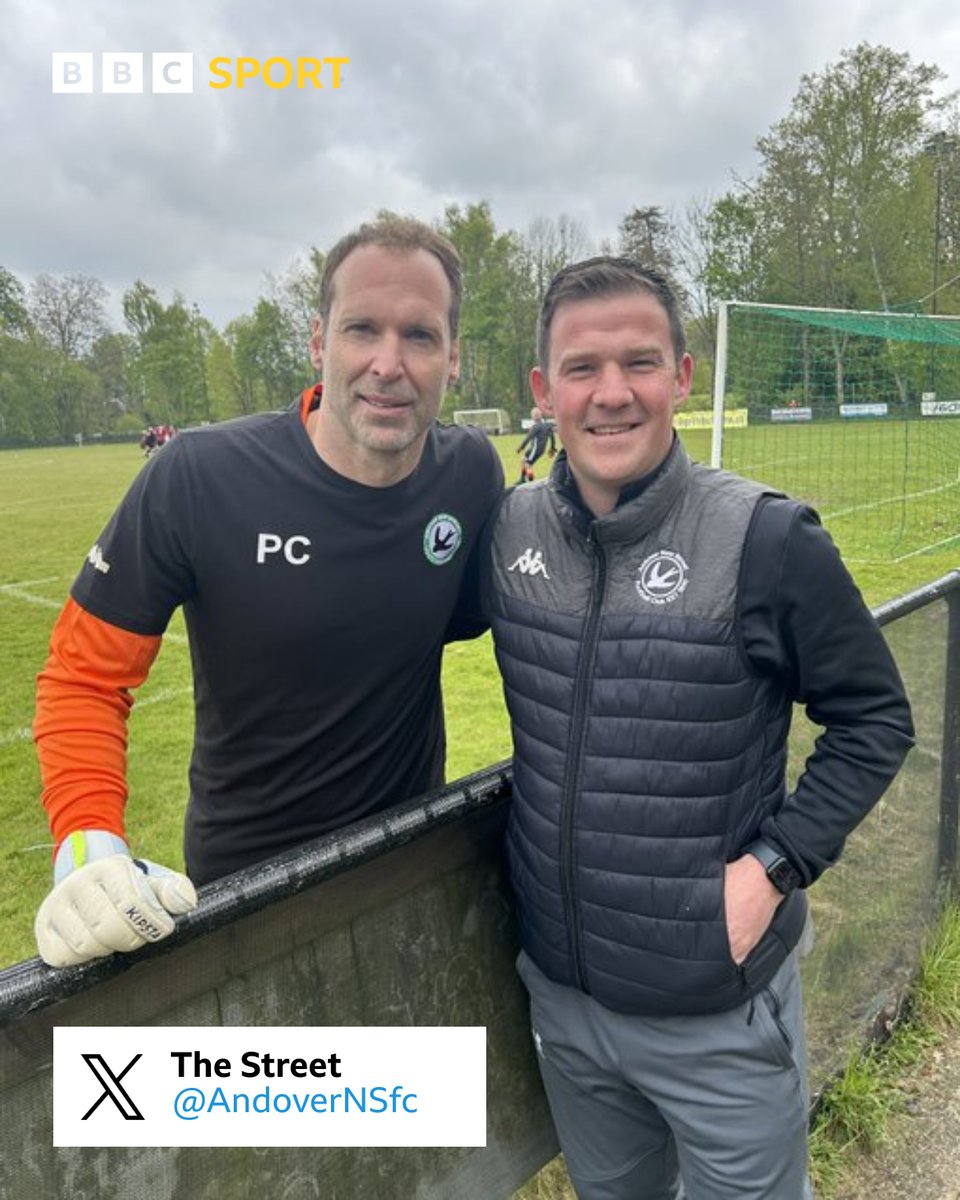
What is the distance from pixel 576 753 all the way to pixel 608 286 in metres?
0.90

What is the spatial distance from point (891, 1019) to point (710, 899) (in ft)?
6.08

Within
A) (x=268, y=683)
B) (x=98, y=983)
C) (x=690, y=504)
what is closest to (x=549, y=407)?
(x=690, y=504)

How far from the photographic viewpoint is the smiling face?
191 cm

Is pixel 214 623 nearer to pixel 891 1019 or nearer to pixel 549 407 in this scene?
pixel 549 407

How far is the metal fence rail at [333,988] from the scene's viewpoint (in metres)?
1.19

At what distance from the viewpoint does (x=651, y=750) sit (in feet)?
5.08

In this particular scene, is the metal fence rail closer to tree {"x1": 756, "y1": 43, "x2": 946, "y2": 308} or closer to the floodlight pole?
the floodlight pole

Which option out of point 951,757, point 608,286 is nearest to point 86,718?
point 608,286

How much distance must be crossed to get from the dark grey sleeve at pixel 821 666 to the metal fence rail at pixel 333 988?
1.95ft

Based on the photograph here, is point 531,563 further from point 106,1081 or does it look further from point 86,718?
point 106,1081

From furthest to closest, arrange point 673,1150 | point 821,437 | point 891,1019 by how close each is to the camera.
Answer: point 821,437 < point 891,1019 < point 673,1150

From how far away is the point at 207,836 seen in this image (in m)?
2.13

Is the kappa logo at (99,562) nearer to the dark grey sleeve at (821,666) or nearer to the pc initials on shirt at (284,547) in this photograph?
the pc initials on shirt at (284,547)

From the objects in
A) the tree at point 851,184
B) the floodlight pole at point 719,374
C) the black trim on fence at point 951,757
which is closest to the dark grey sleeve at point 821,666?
the black trim on fence at point 951,757
